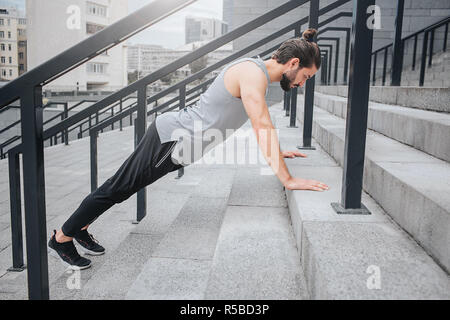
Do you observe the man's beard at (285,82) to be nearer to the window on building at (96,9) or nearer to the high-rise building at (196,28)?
the window on building at (96,9)

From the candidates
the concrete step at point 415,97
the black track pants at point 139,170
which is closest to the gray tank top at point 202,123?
the black track pants at point 139,170

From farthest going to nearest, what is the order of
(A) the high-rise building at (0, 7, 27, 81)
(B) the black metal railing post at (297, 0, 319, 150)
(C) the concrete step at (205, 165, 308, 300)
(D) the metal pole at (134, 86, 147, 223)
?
(A) the high-rise building at (0, 7, 27, 81)
(B) the black metal railing post at (297, 0, 319, 150)
(D) the metal pole at (134, 86, 147, 223)
(C) the concrete step at (205, 165, 308, 300)

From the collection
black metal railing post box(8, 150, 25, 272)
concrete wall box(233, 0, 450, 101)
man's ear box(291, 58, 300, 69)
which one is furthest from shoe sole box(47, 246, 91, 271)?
concrete wall box(233, 0, 450, 101)

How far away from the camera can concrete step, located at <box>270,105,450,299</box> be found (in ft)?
3.49

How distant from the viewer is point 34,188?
119 centimetres

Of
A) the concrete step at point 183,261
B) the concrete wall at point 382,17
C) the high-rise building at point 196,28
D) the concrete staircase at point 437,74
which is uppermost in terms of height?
the high-rise building at point 196,28

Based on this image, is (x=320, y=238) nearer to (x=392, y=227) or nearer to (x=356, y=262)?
(x=356, y=262)

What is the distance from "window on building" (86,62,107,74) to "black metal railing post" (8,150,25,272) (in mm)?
49557

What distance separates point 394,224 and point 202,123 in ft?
3.43

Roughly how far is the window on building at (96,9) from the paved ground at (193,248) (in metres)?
52.7

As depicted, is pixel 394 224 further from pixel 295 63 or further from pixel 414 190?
pixel 295 63

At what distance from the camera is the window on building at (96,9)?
164ft

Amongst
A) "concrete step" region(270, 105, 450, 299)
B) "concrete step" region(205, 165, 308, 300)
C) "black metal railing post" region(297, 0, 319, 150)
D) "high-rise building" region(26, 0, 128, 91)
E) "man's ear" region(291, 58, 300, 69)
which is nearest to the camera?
"concrete step" region(270, 105, 450, 299)

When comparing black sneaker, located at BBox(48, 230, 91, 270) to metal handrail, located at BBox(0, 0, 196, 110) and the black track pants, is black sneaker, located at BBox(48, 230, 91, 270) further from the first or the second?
metal handrail, located at BBox(0, 0, 196, 110)
